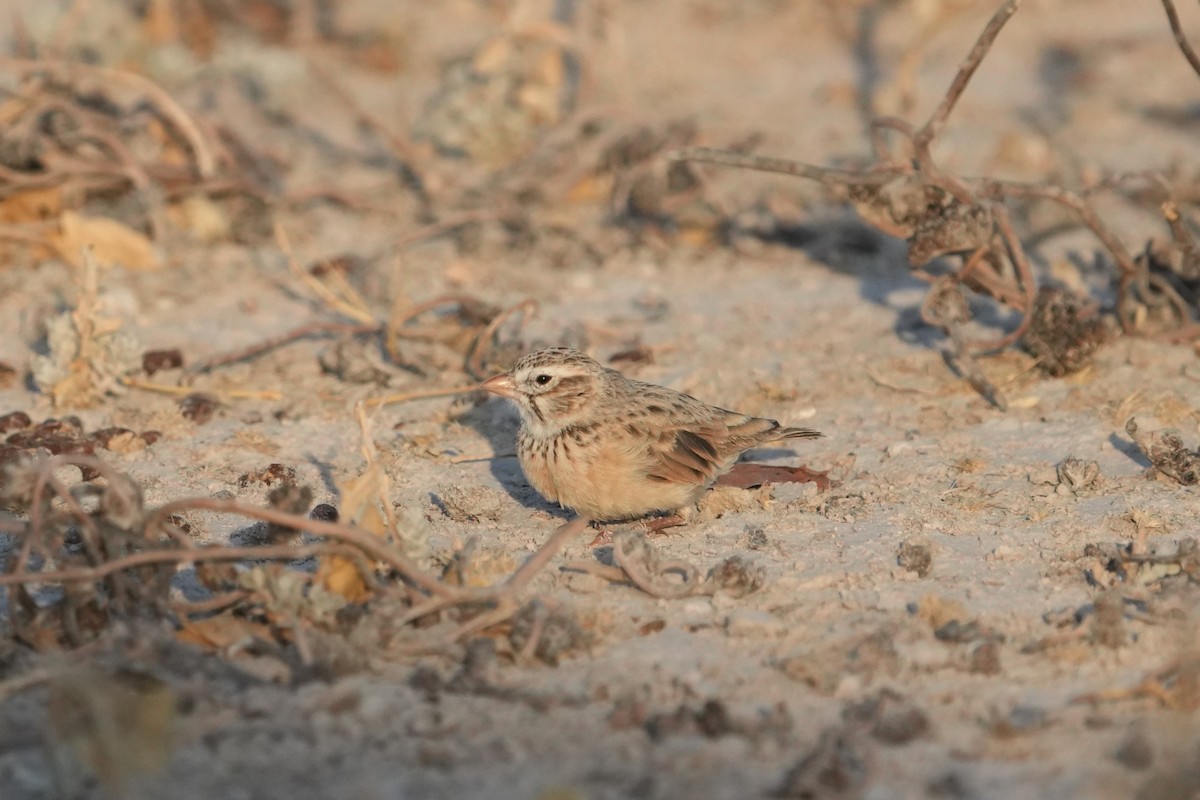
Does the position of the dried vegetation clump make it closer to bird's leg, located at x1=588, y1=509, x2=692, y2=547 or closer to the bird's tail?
the bird's tail

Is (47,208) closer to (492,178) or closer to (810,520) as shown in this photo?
(492,178)

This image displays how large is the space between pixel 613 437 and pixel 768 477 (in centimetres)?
71

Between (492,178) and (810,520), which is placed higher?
(492,178)

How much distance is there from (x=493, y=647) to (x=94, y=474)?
7.49 feet

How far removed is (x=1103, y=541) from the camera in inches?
197

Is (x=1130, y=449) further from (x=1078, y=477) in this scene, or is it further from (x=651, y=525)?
(x=651, y=525)

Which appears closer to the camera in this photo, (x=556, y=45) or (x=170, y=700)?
(x=170, y=700)

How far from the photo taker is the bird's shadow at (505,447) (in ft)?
18.9

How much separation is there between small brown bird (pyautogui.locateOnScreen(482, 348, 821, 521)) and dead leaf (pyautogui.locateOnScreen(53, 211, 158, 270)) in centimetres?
320

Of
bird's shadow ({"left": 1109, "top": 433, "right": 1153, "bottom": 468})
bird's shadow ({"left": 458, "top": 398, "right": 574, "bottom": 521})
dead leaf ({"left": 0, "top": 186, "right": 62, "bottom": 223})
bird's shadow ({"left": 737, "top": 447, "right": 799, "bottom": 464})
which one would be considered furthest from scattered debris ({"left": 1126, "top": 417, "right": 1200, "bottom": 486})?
dead leaf ({"left": 0, "top": 186, "right": 62, "bottom": 223})

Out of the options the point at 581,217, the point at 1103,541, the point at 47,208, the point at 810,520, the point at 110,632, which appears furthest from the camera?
the point at 581,217

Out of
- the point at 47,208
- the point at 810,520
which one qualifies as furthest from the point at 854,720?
the point at 47,208

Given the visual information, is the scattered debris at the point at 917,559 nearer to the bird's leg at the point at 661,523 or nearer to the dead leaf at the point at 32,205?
the bird's leg at the point at 661,523

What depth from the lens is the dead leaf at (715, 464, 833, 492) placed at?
18.5 feet
